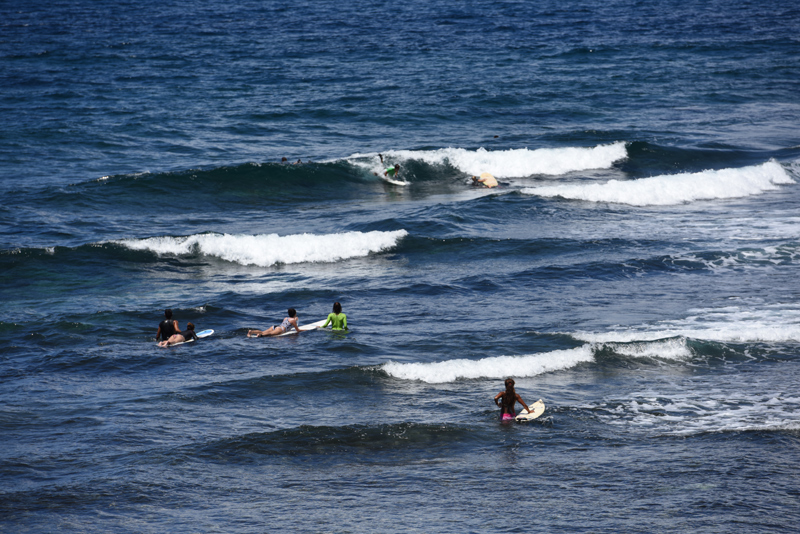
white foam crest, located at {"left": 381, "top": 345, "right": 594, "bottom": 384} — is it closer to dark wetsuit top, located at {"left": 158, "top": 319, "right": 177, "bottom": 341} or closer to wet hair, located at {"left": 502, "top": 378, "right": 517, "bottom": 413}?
wet hair, located at {"left": 502, "top": 378, "right": 517, "bottom": 413}

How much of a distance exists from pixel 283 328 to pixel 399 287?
4.28 m

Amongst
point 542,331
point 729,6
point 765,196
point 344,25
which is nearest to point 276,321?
point 542,331

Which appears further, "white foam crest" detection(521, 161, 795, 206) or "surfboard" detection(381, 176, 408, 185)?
"surfboard" detection(381, 176, 408, 185)

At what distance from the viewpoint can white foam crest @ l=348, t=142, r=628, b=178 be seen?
33125 millimetres

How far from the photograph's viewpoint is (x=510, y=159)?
110 ft

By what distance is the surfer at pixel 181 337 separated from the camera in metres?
17.1

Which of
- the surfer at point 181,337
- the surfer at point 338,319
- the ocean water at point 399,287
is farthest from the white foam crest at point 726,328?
the surfer at point 181,337

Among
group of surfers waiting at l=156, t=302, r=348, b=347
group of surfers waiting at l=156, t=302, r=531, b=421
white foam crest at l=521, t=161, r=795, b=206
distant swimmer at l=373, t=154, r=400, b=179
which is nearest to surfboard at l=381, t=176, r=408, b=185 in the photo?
distant swimmer at l=373, t=154, r=400, b=179

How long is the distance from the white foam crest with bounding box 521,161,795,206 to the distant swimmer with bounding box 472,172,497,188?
1694 millimetres

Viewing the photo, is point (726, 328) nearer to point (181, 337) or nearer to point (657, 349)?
point (657, 349)

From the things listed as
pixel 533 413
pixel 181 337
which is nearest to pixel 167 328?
pixel 181 337

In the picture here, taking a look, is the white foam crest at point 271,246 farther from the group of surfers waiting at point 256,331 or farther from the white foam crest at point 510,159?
the white foam crest at point 510,159

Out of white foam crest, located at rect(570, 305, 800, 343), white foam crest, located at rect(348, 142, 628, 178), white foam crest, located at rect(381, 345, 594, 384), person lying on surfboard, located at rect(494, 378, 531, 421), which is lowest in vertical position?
person lying on surfboard, located at rect(494, 378, 531, 421)

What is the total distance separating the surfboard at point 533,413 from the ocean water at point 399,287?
0.38m
